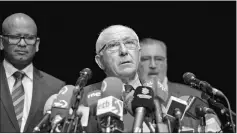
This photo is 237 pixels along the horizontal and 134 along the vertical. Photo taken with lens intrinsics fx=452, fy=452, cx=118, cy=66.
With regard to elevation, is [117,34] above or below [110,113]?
above

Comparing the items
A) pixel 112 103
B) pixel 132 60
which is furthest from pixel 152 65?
pixel 112 103

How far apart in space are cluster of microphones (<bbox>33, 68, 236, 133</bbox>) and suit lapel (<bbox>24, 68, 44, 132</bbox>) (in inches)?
14.6

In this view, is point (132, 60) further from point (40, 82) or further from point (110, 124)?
point (110, 124)

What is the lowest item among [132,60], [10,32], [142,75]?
[142,75]

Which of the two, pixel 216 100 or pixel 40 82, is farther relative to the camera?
pixel 40 82

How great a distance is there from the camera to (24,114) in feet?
10.4

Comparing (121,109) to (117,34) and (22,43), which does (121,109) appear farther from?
(22,43)

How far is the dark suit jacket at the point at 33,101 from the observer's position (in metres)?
3.08

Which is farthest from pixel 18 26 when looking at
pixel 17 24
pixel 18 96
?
pixel 18 96

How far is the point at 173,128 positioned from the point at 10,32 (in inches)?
60.0

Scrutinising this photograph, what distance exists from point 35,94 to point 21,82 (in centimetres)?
17

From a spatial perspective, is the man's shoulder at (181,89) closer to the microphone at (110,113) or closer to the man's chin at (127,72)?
the man's chin at (127,72)

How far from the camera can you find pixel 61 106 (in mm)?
2549

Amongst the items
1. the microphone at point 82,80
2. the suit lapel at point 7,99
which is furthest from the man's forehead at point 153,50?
the microphone at point 82,80
